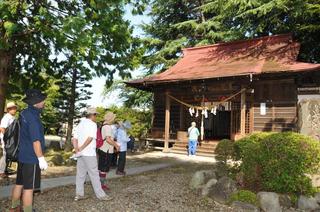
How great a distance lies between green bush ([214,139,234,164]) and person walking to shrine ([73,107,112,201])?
3.30 m

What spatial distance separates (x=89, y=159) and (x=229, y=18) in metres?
21.1

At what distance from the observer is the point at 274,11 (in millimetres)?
22312

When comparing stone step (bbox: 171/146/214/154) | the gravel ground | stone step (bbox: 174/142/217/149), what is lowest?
the gravel ground

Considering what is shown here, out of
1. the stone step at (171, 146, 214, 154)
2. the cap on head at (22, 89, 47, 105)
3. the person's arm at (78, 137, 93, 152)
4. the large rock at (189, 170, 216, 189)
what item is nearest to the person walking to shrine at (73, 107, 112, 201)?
the person's arm at (78, 137, 93, 152)

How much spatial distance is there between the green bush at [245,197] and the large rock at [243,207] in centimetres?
9

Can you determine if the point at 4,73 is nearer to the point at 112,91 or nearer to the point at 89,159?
the point at 89,159

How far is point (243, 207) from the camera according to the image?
25.0 ft

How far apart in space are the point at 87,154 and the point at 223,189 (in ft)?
9.78

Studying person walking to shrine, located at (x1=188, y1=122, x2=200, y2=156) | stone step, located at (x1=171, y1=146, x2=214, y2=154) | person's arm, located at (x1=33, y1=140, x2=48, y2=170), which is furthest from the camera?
stone step, located at (x1=171, y1=146, x2=214, y2=154)

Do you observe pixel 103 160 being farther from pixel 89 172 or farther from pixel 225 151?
pixel 225 151

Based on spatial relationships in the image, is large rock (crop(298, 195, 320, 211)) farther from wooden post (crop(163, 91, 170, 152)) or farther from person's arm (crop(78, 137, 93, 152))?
wooden post (crop(163, 91, 170, 152))

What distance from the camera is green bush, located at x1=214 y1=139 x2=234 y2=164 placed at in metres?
9.27

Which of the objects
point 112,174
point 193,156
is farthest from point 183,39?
point 112,174

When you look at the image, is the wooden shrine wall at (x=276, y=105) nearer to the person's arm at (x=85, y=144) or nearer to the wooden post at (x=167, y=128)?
the wooden post at (x=167, y=128)
